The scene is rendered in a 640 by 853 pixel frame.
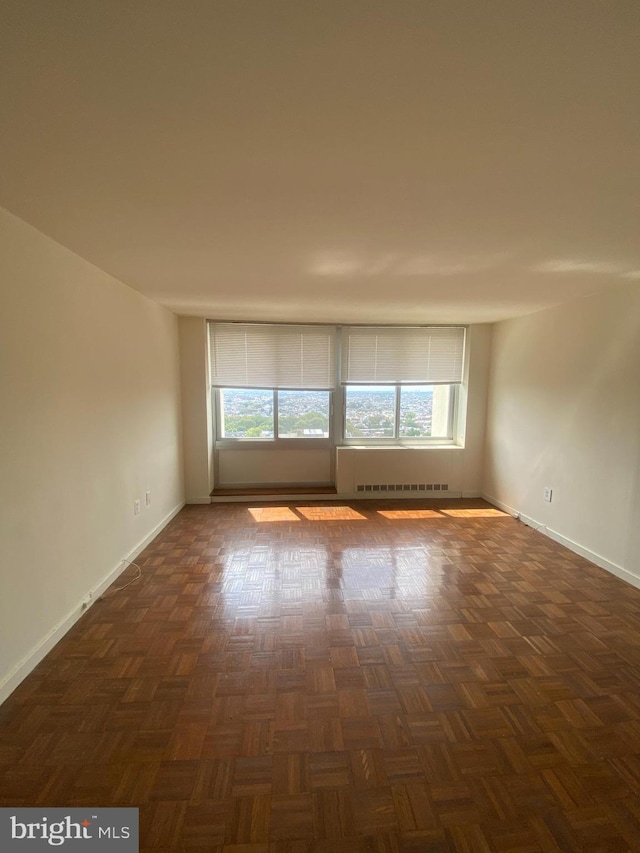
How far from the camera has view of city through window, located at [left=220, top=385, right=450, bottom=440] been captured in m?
5.02

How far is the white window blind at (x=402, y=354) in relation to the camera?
4914 millimetres

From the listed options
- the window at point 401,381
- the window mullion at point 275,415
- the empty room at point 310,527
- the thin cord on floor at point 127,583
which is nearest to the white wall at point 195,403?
the empty room at point 310,527

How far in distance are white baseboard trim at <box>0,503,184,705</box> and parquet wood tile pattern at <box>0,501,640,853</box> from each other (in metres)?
0.05

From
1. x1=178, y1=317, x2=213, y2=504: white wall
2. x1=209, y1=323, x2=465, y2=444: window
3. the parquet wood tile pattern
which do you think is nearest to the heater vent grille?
x1=209, y1=323, x2=465, y2=444: window

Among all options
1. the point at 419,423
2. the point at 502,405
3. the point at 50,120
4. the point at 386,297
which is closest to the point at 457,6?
the point at 50,120

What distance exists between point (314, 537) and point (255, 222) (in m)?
2.90

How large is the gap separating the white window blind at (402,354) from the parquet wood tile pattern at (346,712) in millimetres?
2754

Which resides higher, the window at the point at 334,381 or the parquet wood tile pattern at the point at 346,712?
the window at the point at 334,381

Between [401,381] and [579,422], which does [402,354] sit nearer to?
[401,381]

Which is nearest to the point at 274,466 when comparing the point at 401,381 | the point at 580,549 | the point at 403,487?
the point at 403,487

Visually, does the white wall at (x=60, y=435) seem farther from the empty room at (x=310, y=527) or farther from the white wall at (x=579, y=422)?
the white wall at (x=579, y=422)

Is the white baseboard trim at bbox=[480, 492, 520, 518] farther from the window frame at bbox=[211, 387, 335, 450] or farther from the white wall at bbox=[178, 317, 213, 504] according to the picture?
the white wall at bbox=[178, 317, 213, 504]

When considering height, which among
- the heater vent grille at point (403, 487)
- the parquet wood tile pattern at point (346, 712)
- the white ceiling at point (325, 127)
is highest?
the white ceiling at point (325, 127)

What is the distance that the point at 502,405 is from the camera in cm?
456
